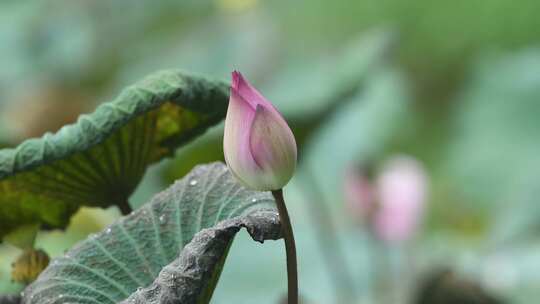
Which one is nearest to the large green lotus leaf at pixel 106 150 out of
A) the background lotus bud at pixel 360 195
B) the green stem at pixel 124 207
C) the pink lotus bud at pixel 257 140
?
the green stem at pixel 124 207

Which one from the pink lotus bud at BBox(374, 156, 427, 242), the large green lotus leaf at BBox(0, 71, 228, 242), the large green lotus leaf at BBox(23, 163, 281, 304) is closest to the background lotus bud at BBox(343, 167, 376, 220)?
the pink lotus bud at BBox(374, 156, 427, 242)

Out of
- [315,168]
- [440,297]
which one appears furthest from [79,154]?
[315,168]

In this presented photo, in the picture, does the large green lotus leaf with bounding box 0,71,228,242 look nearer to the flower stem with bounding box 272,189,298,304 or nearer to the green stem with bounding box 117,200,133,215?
the green stem with bounding box 117,200,133,215

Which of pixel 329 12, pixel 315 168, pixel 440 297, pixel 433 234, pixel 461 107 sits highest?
pixel 329 12

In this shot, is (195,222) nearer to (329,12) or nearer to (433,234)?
(433,234)

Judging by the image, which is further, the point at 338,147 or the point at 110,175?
the point at 338,147

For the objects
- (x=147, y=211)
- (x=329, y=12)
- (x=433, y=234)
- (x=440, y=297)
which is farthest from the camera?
(x=329, y=12)

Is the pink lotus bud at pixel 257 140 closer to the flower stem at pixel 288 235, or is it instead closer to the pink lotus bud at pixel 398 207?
the flower stem at pixel 288 235
